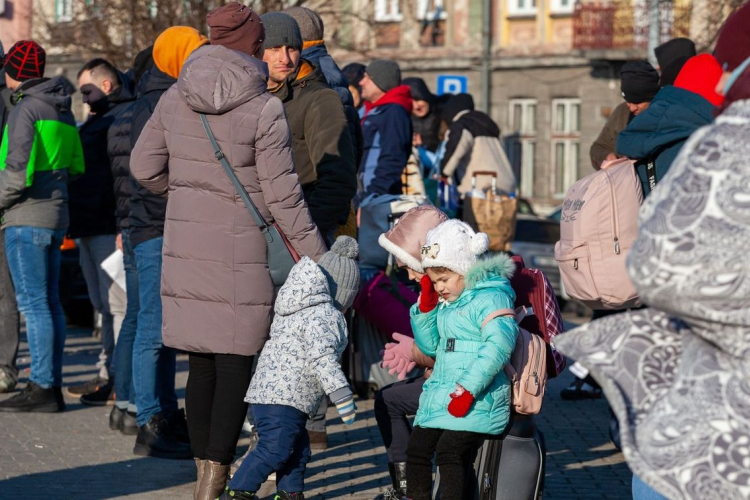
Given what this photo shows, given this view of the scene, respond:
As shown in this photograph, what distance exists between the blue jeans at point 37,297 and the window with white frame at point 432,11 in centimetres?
2895

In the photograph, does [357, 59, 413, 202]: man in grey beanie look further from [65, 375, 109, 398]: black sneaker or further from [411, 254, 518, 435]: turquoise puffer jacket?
[411, 254, 518, 435]: turquoise puffer jacket

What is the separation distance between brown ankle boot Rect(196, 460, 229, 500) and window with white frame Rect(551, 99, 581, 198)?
97.0 ft

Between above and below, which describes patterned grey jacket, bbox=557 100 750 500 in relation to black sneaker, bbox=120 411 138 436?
above

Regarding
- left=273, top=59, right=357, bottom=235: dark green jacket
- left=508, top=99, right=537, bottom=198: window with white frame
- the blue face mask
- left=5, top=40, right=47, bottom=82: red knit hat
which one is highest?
the blue face mask

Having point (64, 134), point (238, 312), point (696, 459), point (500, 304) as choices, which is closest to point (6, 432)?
point (64, 134)

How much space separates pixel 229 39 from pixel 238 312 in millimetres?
1143

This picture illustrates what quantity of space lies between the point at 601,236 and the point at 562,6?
3011 centimetres

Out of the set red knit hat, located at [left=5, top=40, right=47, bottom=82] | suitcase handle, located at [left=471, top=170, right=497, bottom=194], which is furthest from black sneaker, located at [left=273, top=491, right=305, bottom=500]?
suitcase handle, located at [left=471, top=170, right=497, bottom=194]

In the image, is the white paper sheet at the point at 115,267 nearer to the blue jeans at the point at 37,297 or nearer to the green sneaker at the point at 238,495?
the blue jeans at the point at 37,297

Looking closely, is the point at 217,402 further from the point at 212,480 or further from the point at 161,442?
the point at 161,442

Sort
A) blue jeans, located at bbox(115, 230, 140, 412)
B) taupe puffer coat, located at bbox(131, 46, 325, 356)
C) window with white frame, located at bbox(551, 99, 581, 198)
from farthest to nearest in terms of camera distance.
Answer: window with white frame, located at bbox(551, 99, 581, 198)
blue jeans, located at bbox(115, 230, 140, 412)
taupe puffer coat, located at bbox(131, 46, 325, 356)

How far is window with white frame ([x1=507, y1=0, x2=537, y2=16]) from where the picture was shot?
116 ft

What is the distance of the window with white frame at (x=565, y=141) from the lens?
3488 centimetres

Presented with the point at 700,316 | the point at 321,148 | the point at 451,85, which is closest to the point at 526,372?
the point at 321,148
